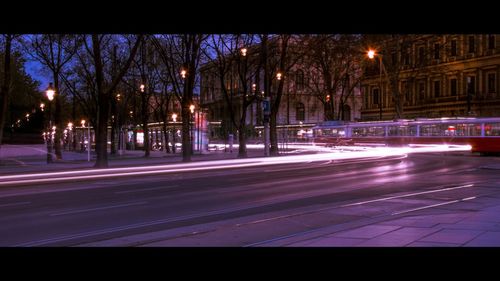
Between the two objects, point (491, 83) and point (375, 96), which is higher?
point (491, 83)

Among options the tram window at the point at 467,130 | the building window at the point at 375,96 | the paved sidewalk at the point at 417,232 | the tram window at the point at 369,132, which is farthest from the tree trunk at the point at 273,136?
the building window at the point at 375,96

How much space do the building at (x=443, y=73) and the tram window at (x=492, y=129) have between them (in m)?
11.8

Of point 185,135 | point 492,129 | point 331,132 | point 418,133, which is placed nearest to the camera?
point 185,135

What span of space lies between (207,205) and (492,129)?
3310cm

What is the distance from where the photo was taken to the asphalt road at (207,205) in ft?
35.1

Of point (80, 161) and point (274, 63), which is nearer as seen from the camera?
point (80, 161)

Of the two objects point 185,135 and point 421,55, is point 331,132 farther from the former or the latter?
point 185,135

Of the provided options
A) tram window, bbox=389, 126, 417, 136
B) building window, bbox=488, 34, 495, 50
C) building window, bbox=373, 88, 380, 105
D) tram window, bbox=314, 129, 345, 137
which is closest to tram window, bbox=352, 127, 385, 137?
tram window, bbox=389, 126, 417, 136

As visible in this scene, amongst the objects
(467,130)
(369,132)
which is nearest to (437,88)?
(369,132)

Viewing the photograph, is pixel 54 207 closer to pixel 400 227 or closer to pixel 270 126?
pixel 400 227

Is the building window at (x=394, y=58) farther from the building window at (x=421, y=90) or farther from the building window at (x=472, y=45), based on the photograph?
the building window at (x=421, y=90)

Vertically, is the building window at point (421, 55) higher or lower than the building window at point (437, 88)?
higher

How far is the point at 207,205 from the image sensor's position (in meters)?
15.4
